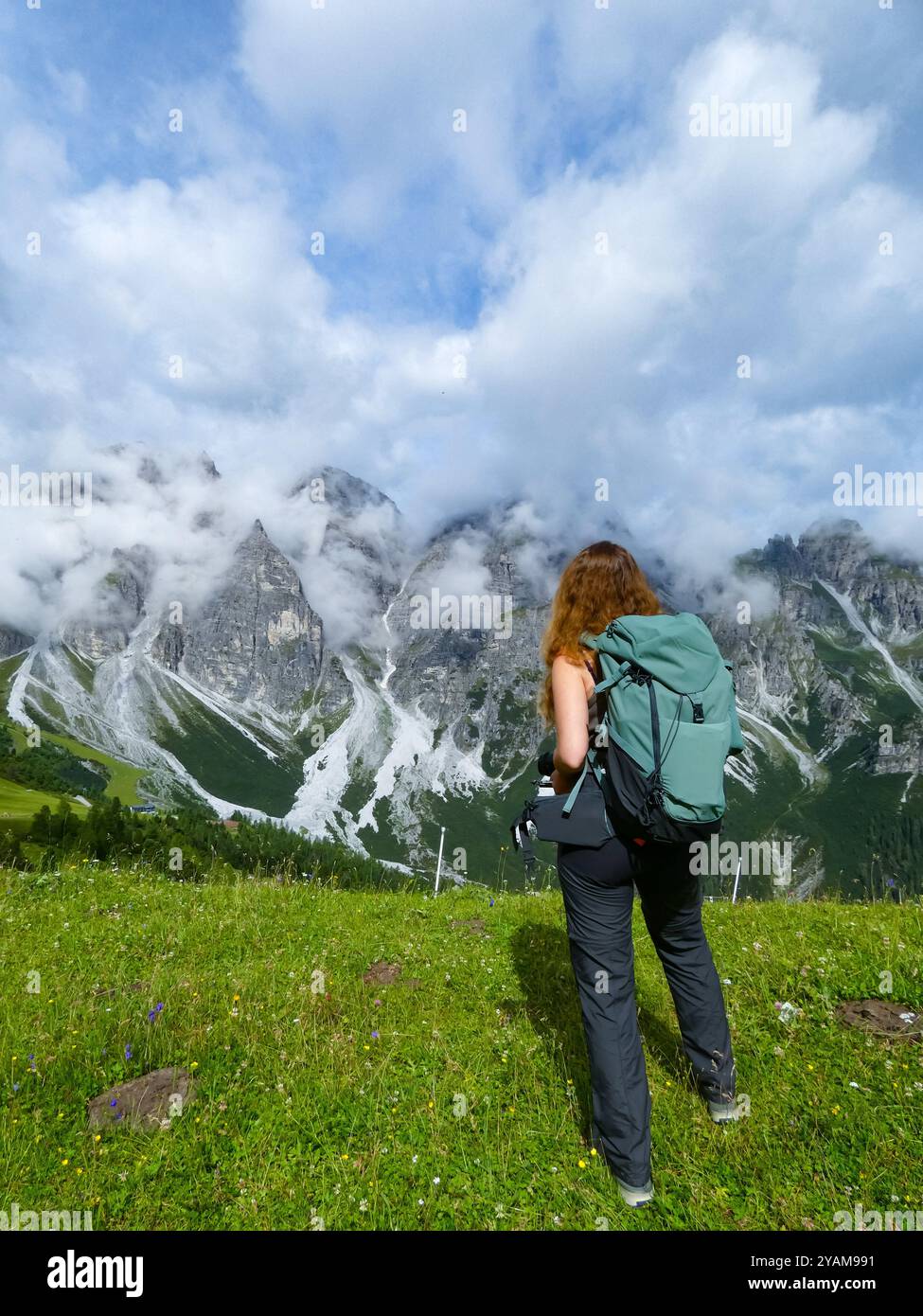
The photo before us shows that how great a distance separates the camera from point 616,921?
4.87 m

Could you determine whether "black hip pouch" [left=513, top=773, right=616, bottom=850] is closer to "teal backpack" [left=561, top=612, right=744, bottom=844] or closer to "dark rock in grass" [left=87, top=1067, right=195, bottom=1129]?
"teal backpack" [left=561, top=612, right=744, bottom=844]

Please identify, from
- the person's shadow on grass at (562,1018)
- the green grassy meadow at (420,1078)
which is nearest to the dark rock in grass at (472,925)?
the green grassy meadow at (420,1078)

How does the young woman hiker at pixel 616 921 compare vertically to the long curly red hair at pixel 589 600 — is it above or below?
below

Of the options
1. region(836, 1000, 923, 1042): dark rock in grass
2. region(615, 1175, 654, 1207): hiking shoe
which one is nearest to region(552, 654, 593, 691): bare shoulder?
region(615, 1175, 654, 1207): hiking shoe

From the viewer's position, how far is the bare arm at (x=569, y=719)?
4891 mm

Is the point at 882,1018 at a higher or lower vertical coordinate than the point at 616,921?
lower

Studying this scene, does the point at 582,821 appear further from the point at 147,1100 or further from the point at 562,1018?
the point at 147,1100

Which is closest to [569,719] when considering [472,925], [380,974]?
[380,974]

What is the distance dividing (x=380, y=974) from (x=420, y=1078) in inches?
91.8

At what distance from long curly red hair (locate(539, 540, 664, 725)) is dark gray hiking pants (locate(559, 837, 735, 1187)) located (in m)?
1.29

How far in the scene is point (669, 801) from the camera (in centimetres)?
448

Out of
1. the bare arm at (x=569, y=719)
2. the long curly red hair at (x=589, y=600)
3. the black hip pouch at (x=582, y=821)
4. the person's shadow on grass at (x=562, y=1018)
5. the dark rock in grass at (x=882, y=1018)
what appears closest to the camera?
the black hip pouch at (x=582, y=821)

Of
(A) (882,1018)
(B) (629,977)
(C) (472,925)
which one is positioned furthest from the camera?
(C) (472,925)

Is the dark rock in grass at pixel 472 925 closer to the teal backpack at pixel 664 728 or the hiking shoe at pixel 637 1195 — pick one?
the hiking shoe at pixel 637 1195
